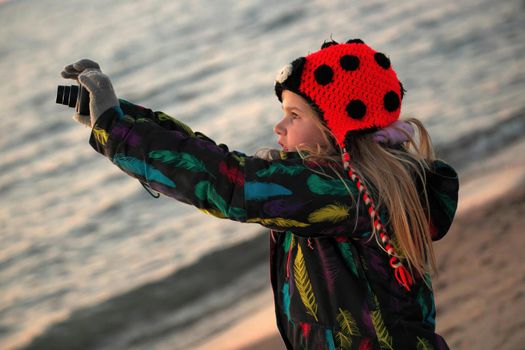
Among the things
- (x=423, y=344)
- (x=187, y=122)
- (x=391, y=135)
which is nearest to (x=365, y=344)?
(x=423, y=344)

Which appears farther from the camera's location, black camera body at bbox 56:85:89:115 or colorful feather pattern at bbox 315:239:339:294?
colorful feather pattern at bbox 315:239:339:294

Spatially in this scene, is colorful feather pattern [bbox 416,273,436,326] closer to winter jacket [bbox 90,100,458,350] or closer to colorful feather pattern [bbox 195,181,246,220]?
winter jacket [bbox 90,100,458,350]

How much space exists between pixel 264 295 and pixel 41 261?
2.38m

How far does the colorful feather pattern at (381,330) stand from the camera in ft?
6.70

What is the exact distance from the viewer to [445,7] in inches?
520

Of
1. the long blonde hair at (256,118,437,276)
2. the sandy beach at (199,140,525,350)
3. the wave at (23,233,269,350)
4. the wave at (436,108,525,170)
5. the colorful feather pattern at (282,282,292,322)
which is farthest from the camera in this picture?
the wave at (436,108,525,170)

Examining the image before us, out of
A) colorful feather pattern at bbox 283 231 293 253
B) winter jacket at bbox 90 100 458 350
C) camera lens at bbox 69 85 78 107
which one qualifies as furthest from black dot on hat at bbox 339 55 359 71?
camera lens at bbox 69 85 78 107

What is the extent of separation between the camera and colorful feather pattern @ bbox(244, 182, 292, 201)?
71.9 inches

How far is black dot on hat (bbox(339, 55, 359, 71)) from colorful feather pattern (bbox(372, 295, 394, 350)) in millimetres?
641

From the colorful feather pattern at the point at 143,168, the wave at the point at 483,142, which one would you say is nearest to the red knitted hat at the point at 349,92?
the colorful feather pattern at the point at 143,168

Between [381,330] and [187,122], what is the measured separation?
801cm

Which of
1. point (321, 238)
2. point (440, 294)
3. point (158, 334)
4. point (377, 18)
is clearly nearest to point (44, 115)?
point (377, 18)

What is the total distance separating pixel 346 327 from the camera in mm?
2033

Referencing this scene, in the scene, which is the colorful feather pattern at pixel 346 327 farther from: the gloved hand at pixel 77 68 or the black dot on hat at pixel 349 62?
the gloved hand at pixel 77 68
